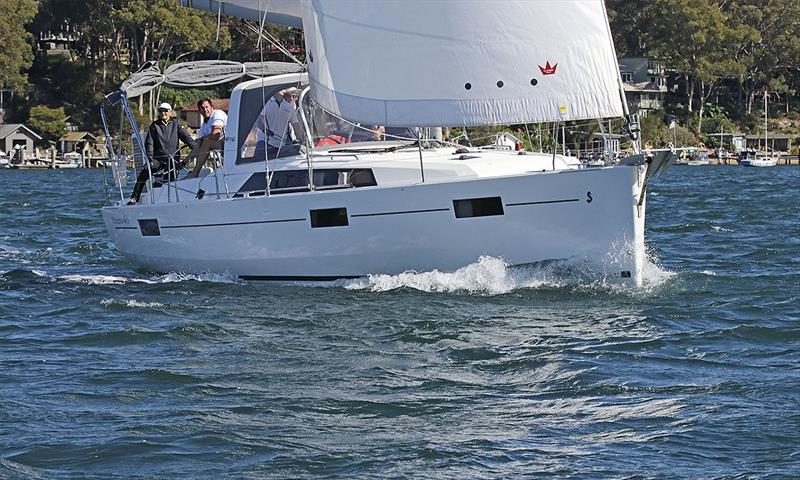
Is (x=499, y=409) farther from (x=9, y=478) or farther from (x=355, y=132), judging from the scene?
(x=355, y=132)

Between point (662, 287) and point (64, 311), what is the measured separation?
618 cm

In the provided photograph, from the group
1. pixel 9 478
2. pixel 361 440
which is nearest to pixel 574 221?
pixel 361 440

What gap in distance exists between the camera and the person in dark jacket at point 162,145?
16.3 metres

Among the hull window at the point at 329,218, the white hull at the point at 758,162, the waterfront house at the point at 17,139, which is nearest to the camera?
the hull window at the point at 329,218

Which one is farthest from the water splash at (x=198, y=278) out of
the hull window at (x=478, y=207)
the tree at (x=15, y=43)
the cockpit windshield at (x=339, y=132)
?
the tree at (x=15, y=43)

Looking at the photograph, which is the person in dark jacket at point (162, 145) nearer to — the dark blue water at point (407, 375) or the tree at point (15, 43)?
the dark blue water at point (407, 375)

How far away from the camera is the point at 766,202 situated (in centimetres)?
3134

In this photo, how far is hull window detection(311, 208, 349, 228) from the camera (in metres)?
14.1

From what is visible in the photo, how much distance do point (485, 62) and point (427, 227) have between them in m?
1.76

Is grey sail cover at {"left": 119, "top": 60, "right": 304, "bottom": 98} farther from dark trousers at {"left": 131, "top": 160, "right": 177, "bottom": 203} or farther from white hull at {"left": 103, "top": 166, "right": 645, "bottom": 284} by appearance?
white hull at {"left": 103, "top": 166, "right": 645, "bottom": 284}

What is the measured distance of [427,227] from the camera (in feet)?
45.5

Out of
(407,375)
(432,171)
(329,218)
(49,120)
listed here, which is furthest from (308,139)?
(49,120)

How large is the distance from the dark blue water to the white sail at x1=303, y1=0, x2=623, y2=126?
1.69 m

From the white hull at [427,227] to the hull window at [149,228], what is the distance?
2.23 ft
